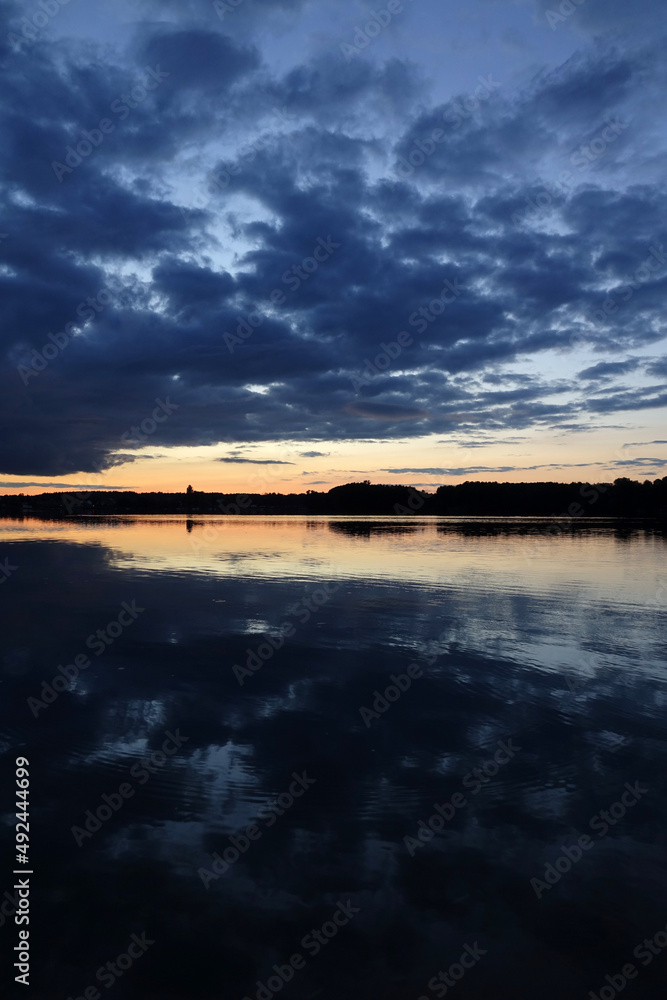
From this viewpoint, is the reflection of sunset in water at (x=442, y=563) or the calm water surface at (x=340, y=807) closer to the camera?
the calm water surface at (x=340, y=807)

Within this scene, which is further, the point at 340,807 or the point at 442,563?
the point at 442,563

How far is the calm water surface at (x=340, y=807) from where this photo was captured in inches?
197

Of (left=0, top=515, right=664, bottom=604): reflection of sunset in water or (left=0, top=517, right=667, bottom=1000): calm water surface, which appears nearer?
(left=0, top=517, right=667, bottom=1000): calm water surface

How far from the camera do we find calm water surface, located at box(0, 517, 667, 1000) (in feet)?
16.4

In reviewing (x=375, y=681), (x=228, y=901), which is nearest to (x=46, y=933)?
(x=228, y=901)

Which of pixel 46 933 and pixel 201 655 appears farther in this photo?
pixel 201 655

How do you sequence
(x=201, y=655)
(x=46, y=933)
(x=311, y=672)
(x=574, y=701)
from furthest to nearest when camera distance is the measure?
(x=201, y=655)
(x=311, y=672)
(x=574, y=701)
(x=46, y=933)

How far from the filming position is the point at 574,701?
11188 mm

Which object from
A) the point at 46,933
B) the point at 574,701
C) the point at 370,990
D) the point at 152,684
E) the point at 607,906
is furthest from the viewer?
the point at 152,684

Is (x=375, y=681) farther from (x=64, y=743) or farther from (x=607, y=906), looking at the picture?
(x=607, y=906)

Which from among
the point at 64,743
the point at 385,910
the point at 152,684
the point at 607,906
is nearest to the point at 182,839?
the point at 385,910

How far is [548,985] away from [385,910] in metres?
1.47

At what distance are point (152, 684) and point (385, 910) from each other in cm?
804

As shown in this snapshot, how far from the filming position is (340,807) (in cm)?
736
